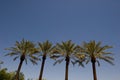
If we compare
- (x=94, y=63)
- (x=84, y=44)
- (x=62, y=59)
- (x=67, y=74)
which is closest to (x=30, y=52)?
(x=62, y=59)

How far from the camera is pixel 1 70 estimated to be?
4081 cm

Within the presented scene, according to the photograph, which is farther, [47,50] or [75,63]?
[47,50]

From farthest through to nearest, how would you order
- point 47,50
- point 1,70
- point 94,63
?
point 1,70 → point 47,50 → point 94,63

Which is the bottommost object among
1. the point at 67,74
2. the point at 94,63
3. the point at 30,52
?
the point at 67,74

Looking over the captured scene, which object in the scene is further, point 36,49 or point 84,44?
point 36,49

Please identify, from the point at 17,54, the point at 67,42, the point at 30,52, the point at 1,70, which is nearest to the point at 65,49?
the point at 67,42

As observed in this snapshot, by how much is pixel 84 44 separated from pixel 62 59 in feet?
20.1

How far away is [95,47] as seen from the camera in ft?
106

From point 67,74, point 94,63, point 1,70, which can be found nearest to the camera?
point 94,63

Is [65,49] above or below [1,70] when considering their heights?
above

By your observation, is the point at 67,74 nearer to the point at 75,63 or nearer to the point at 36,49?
the point at 75,63

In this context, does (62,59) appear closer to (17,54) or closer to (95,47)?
(95,47)

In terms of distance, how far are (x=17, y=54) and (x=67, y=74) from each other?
13754 millimetres

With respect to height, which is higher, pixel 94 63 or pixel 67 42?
pixel 67 42
